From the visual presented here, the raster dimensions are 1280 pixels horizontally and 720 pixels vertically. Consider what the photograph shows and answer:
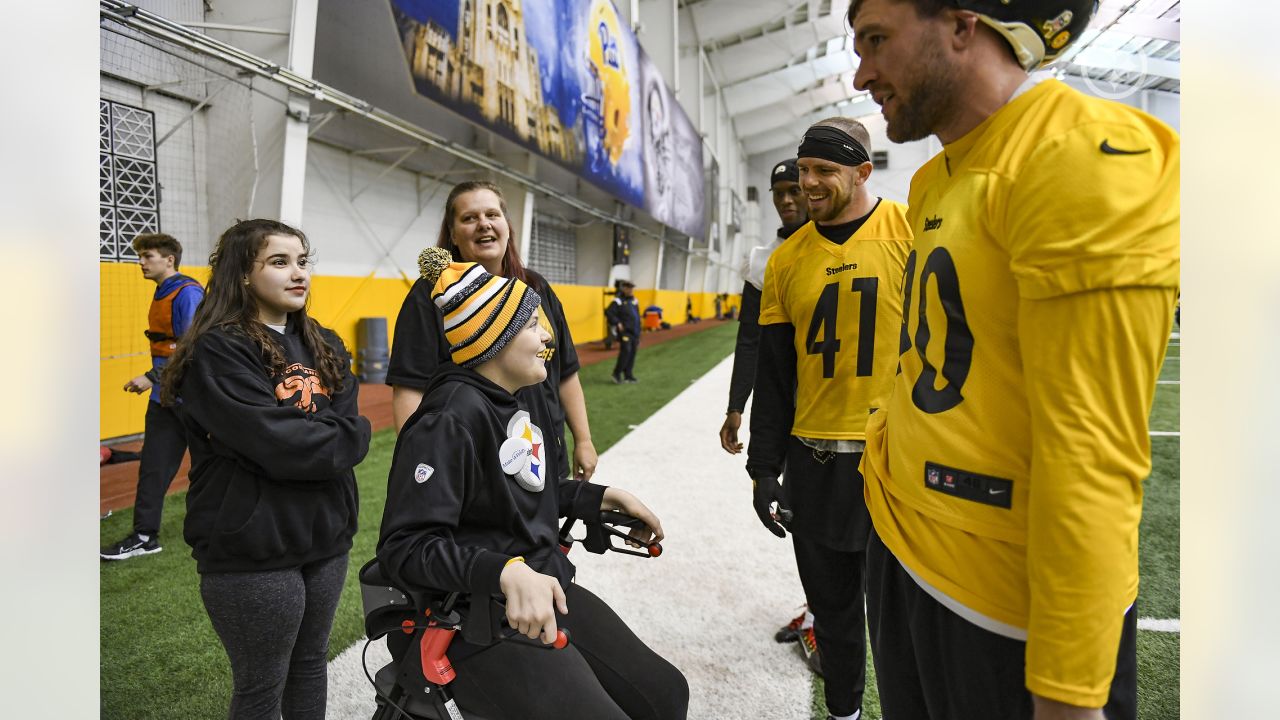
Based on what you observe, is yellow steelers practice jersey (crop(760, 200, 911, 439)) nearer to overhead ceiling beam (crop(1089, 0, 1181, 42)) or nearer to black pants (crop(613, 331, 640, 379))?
overhead ceiling beam (crop(1089, 0, 1181, 42))

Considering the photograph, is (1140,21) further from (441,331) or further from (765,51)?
(765,51)

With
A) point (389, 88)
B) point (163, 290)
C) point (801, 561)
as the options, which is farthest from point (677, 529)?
point (389, 88)

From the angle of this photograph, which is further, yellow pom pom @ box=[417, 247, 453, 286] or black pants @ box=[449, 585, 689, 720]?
yellow pom pom @ box=[417, 247, 453, 286]

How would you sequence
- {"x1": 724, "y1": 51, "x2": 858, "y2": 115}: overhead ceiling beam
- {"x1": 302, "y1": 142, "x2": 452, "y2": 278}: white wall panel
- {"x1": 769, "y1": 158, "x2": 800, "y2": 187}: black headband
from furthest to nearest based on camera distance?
1. {"x1": 724, "y1": 51, "x2": 858, "y2": 115}: overhead ceiling beam
2. {"x1": 302, "y1": 142, "x2": 452, "y2": 278}: white wall panel
3. {"x1": 769, "y1": 158, "x2": 800, "y2": 187}: black headband

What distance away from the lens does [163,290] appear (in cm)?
402

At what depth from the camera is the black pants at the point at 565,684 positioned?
1.41 meters

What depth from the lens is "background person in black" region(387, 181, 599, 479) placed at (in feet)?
7.80

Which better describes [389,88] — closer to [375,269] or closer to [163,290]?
[375,269]

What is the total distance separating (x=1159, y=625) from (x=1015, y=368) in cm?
271

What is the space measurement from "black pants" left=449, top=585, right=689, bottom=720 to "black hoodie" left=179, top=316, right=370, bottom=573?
26.5 inches

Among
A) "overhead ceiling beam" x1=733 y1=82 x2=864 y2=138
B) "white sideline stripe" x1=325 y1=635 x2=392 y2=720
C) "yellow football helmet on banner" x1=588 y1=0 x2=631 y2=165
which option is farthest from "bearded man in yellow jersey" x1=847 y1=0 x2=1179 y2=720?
"overhead ceiling beam" x1=733 y1=82 x2=864 y2=138

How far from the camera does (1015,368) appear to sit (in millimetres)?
968

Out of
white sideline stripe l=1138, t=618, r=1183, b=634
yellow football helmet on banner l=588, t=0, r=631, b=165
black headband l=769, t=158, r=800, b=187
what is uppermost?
yellow football helmet on banner l=588, t=0, r=631, b=165
